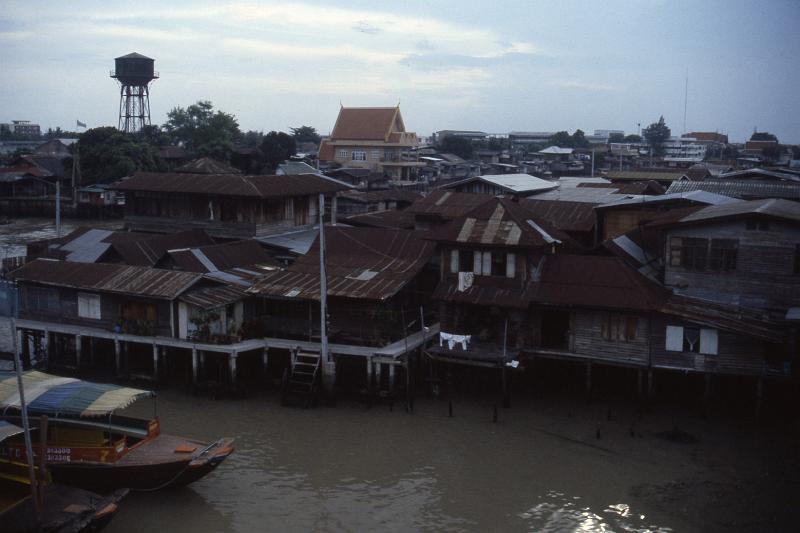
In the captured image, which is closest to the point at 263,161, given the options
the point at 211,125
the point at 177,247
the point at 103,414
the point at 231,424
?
the point at 211,125

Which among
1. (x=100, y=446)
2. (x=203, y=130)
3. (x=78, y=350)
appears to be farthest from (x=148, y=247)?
(x=203, y=130)

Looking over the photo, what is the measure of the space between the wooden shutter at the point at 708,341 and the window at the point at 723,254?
250 cm

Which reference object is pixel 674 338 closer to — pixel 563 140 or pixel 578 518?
pixel 578 518

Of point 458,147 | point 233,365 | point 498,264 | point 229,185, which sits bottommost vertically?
point 233,365

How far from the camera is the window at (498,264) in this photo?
2569cm

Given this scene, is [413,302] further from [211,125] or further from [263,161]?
[211,125]

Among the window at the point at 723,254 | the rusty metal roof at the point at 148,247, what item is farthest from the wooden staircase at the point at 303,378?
the window at the point at 723,254

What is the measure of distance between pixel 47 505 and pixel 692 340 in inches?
701

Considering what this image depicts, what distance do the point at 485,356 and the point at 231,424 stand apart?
26.2 ft

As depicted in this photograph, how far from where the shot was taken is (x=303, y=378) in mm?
25422

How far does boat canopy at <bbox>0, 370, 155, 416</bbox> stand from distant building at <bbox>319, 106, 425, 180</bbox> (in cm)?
6219

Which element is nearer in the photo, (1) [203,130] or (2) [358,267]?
(2) [358,267]

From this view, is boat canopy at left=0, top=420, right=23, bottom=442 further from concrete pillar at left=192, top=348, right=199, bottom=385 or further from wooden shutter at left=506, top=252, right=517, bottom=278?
wooden shutter at left=506, top=252, right=517, bottom=278

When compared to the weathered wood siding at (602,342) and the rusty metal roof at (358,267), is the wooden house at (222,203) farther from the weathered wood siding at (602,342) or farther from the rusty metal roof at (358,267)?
the weathered wood siding at (602,342)
